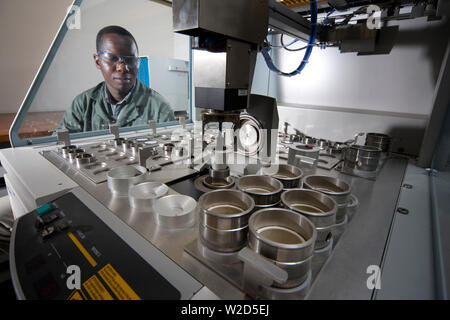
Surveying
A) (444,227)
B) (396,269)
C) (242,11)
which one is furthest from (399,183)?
(242,11)

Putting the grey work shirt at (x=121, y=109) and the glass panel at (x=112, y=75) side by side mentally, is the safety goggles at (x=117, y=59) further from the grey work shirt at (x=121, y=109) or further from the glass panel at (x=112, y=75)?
the grey work shirt at (x=121, y=109)

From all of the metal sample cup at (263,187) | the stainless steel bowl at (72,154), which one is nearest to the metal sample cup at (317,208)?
the metal sample cup at (263,187)

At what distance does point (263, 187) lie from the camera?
2.24 feet

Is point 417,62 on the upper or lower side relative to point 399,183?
upper

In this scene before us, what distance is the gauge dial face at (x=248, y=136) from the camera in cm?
91

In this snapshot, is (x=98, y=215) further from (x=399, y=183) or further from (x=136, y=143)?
(x=399, y=183)

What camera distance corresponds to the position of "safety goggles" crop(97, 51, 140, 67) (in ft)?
5.60

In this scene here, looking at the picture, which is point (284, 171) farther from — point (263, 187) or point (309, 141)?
point (309, 141)

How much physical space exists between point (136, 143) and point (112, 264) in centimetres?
78

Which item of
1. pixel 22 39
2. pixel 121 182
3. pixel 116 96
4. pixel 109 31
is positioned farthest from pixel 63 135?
pixel 22 39

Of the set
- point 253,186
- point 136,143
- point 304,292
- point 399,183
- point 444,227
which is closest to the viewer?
point 304,292

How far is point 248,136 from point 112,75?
1403mm

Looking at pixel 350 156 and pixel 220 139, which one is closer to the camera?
pixel 220 139

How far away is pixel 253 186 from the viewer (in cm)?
69
